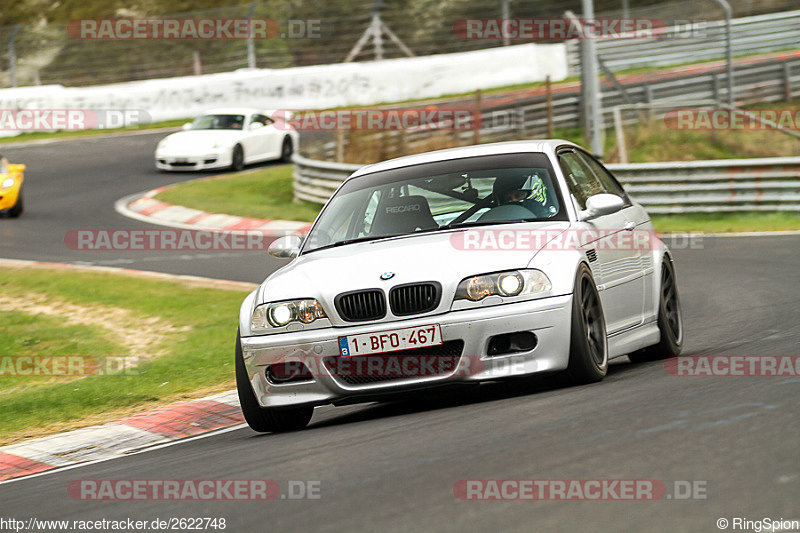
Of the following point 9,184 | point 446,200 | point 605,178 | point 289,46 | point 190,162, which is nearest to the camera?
point 446,200

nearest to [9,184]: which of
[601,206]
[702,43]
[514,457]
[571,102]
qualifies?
[571,102]

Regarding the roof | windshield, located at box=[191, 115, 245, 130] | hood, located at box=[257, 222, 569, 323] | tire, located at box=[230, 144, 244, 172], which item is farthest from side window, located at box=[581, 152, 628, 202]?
windshield, located at box=[191, 115, 245, 130]

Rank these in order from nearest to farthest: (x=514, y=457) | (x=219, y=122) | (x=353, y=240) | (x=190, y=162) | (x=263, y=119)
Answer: (x=514, y=457)
(x=353, y=240)
(x=190, y=162)
(x=219, y=122)
(x=263, y=119)

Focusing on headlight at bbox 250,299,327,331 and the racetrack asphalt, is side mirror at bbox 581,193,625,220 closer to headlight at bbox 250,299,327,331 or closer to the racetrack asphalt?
the racetrack asphalt

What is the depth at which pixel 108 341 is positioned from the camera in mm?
12312

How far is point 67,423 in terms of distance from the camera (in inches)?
357

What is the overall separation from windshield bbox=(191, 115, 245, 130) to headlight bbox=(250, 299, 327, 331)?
21342 millimetres

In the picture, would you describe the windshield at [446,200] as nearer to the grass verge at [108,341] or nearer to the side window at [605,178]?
the side window at [605,178]

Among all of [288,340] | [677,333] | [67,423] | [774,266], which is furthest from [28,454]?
[774,266]

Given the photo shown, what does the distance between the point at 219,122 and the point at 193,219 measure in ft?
20.5

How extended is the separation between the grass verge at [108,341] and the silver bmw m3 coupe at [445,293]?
235 centimetres

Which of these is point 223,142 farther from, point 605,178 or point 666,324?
point 666,324

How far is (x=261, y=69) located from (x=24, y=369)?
25759 millimetres

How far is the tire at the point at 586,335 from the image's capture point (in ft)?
22.7
